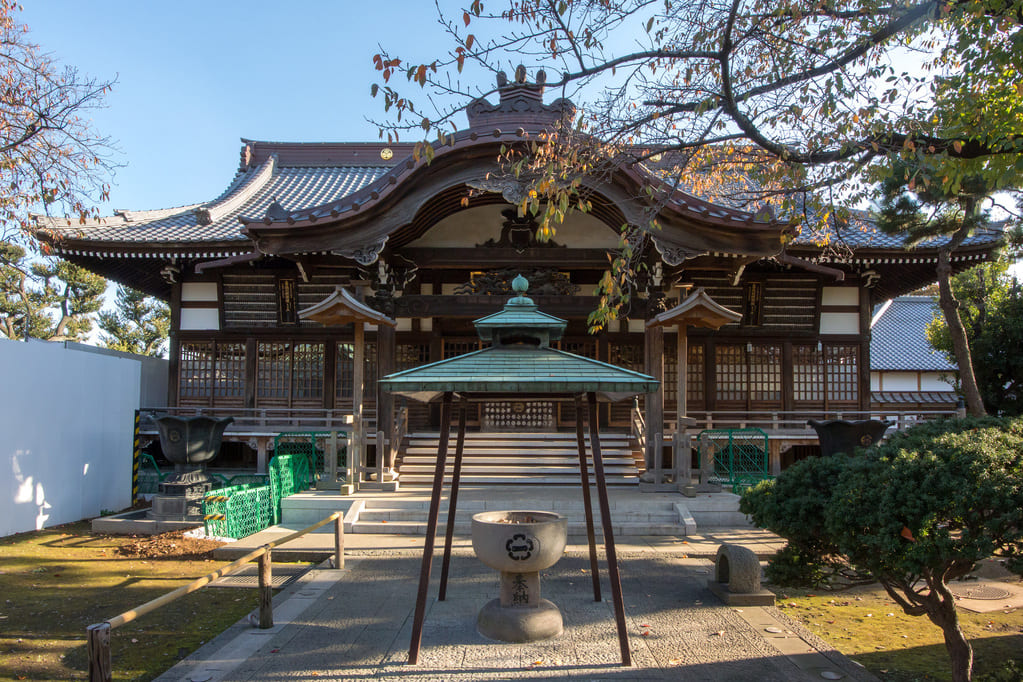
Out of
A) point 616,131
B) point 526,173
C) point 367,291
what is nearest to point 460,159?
point 526,173

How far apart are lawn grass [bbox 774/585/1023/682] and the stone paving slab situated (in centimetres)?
47

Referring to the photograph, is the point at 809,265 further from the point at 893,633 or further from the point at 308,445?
the point at 308,445

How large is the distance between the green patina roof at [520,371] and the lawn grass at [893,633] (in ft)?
9.58

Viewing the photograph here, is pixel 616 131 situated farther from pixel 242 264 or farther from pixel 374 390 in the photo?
pixel 242 264

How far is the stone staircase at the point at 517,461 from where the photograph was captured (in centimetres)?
1179

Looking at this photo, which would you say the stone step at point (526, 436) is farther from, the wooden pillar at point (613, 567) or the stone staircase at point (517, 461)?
the wooden pillar at point (613, 567)

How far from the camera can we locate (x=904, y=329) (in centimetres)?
3095

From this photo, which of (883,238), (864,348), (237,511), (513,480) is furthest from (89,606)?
(883,238)

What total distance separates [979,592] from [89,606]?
9.84 m

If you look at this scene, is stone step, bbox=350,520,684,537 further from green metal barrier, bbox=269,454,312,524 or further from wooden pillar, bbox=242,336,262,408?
wooden pillar, bbox=242,336,262,408

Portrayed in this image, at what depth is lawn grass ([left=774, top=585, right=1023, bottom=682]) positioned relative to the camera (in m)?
5.33

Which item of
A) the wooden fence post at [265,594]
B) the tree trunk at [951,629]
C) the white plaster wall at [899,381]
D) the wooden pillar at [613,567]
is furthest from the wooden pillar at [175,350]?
the white plaster wall at [899,381]

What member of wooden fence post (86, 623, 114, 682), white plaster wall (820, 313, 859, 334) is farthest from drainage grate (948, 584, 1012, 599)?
wooden fence post (86, 623, 114, 682)

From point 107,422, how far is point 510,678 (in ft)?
33.5
